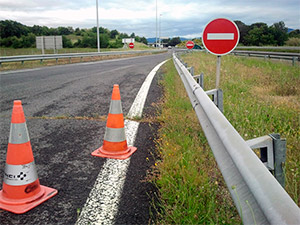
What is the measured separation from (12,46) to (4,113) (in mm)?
66090

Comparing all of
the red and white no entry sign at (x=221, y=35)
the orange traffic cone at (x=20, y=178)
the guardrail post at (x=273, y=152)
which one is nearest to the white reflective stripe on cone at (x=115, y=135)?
the orange traffic cone at (x=20, y=178)

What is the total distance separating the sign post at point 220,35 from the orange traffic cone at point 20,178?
3.81 meters

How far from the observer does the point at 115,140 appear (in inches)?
145

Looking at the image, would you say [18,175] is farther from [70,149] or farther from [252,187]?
[252,187]

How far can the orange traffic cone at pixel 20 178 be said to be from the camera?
8.37ft

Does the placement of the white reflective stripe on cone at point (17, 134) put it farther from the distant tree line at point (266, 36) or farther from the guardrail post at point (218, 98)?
the distant tree line at point (266, 36)

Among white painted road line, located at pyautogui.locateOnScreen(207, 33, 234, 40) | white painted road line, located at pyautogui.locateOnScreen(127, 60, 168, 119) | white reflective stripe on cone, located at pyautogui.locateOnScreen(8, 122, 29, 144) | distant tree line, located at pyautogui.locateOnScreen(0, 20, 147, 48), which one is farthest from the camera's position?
distant tree line, located at pyautogui.locateOnScreen(0, 20, 147, 48)

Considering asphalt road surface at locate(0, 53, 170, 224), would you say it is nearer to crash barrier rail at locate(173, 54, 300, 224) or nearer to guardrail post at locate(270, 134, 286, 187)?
crash barrier rail at locate(173, 54, 300, 224)

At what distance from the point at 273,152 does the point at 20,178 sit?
213 centimetres

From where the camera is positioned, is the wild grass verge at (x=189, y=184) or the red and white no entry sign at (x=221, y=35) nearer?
the wild grass verge at (x=189, y=184)

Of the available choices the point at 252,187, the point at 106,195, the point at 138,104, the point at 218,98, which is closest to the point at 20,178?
the point at 106,195

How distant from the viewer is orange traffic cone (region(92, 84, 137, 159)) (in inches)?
143

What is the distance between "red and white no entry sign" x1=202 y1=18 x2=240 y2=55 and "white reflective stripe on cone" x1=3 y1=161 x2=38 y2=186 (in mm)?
4238

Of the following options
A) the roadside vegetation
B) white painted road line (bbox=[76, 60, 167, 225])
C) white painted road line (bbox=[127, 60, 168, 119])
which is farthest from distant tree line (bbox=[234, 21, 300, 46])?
white painted road line (bbox=[76, 60, 167, 225])
